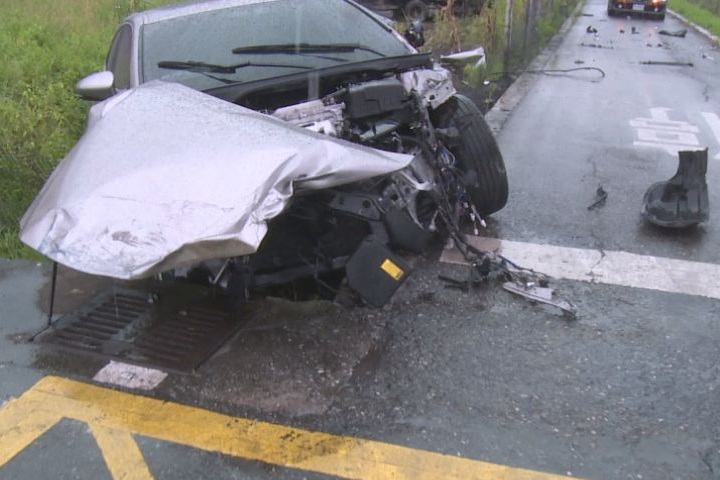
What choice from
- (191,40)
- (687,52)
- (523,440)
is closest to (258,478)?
(523,440)

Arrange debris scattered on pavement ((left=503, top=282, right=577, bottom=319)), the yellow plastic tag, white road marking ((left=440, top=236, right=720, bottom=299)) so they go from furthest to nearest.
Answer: white road marking ((left=440, top=236, right=720, bottom=299)) < debris scattered on pavement ((left=503, top=282, right=577, bottom=319)) < the yellow plastic tag

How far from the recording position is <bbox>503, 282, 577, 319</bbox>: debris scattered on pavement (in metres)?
3.82

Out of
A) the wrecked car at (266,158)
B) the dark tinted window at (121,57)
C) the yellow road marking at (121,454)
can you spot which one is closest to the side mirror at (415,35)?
the wrecked car at (266,158)

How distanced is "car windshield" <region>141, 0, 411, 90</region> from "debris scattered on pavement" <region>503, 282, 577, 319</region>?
5.61ft

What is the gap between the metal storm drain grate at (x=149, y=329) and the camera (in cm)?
343

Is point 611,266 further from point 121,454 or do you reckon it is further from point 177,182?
point 121,454

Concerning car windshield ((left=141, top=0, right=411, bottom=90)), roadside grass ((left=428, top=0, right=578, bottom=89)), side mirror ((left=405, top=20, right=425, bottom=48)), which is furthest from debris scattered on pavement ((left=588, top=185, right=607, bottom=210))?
roadside grass ((left=428, top=0, right=578, bottom=89))

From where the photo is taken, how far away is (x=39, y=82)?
24.6 ft

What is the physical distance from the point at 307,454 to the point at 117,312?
1.68m

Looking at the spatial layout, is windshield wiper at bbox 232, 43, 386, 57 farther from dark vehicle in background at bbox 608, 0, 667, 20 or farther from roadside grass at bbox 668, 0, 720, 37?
dark vehicle in background at bbox 608, 0, 667, 20

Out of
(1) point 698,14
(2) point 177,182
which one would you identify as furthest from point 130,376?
(1) point 698,14

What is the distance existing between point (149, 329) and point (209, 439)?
1040 millimetres

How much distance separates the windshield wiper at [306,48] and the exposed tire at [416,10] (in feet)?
36.7

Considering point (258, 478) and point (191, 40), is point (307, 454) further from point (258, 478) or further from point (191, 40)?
point (191, 40)
